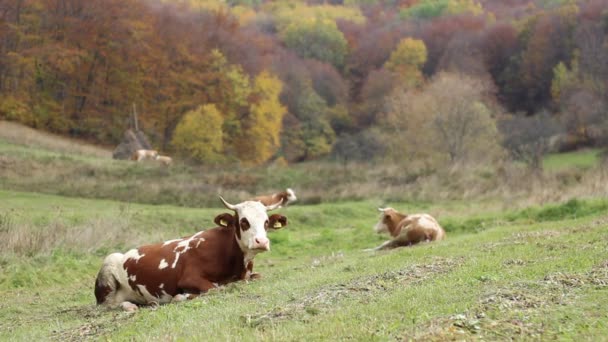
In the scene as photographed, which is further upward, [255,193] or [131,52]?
[131,52]

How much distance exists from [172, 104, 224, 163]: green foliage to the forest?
120 mm

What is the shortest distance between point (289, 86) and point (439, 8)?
2469 inches

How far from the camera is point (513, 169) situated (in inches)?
1457

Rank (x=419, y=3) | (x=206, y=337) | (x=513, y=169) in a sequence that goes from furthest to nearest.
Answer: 1. (x=419, y=3)
2. (x=513, y=169)
3. (x=206, y=337)

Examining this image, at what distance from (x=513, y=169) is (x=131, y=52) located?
44.5 metres

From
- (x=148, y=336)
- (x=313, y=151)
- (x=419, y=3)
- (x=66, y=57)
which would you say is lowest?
(x=313, y=151)

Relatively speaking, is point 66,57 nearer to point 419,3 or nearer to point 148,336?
point 148,336

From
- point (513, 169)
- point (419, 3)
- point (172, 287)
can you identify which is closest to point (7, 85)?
point (513, 169)

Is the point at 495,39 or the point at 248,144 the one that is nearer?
the point at 248,144

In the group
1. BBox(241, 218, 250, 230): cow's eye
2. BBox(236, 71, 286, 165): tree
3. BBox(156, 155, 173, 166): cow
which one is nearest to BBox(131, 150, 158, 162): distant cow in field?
BBox(156, 155, 173, 166): cow

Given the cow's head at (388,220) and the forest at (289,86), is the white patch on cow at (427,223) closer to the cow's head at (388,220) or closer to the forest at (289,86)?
the cow's head at (388,220)

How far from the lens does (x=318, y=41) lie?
122 metres

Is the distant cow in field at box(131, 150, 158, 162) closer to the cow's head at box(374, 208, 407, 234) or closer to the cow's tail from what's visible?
the cow's head at box(374, 208, 407, 234)

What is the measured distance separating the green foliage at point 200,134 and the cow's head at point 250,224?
2173 inches
